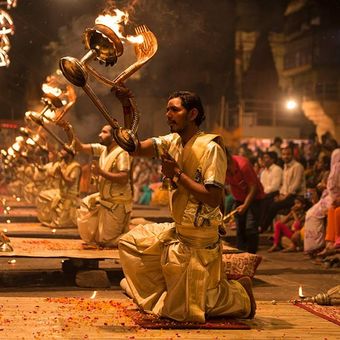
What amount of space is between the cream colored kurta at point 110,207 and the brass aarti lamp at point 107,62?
11.4 feet

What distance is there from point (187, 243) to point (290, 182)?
30.3 ft

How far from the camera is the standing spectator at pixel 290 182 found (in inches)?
600

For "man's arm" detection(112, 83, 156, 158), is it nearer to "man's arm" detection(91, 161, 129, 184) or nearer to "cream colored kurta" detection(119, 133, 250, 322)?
"cream colored kurta" detection(119, 133, 250, 322)

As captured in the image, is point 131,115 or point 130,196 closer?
point 131,115

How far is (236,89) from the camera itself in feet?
125

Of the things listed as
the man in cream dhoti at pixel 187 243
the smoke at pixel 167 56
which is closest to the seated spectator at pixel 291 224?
the man in cream dhoti at pixel 187 243

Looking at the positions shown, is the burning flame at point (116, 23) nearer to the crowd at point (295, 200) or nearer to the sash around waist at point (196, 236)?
the sash around waist at point (196, 236)

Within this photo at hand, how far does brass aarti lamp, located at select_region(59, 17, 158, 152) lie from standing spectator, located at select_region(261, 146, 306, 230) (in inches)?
345

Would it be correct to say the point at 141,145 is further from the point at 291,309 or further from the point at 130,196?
the point at 130,196

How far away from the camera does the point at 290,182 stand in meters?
15.3

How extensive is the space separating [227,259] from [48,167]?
9677 millimetres

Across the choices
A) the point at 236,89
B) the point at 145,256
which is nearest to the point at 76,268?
the point at 145,256

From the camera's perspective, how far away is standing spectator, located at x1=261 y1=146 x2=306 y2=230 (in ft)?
50.0

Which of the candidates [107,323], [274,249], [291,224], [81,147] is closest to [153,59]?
[291,224]
